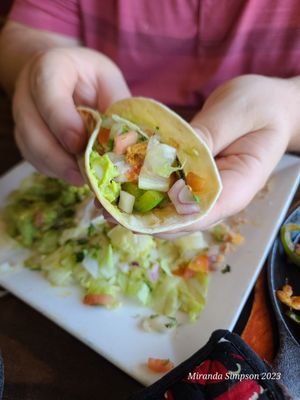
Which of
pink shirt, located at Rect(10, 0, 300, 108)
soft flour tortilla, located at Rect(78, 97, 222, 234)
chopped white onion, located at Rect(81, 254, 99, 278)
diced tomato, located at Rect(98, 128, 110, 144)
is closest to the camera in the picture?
soft flour tortilla, located at Rect(78, 97, 222, 234)

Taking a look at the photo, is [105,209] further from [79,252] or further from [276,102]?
[276,102]

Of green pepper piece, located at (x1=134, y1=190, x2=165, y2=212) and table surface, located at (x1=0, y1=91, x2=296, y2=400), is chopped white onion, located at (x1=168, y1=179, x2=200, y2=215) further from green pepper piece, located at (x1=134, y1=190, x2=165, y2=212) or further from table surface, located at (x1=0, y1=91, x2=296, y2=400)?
table surface, located at (x1=0, y1=91, x2=296, y2=400)

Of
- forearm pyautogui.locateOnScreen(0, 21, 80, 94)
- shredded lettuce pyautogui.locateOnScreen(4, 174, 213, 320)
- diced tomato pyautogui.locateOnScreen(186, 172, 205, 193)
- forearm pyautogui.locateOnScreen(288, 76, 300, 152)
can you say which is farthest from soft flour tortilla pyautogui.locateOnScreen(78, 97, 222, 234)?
forearm pyautogui.locateOnScreen(0, 21, 80, 94)

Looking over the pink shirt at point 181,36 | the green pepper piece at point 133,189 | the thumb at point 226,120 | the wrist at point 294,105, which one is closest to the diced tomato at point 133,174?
the green pepper piece at point 133,189

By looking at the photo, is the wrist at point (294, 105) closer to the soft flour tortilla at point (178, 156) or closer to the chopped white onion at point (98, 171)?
the soft flour tortilla at point (178, 156)

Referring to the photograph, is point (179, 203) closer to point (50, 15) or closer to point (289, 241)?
point (289, 241)

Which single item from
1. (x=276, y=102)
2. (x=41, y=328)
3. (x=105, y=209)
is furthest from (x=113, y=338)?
(x=276, y=102)
